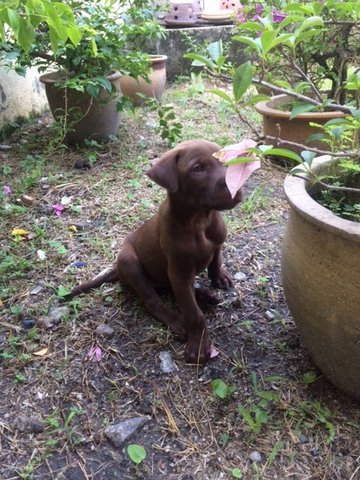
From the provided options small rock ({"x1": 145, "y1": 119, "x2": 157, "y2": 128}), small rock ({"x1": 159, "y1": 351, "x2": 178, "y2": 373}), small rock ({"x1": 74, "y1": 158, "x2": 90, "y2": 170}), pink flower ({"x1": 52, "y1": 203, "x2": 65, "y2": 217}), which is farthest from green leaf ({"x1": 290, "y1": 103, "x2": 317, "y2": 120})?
small rock ({"x1": 145, "y1": 119, "x2": 157, "y2": 128})

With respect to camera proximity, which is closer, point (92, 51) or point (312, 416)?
point (312, 416)

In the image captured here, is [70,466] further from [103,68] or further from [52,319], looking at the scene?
[103,68]

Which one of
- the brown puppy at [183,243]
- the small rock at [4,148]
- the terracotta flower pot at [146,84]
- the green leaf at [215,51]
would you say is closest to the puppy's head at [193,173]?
the brown puppy at [183,243]

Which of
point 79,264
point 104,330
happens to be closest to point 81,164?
point 79,264

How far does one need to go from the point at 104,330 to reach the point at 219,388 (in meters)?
0.62

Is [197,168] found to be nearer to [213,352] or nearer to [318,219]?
[318,219]

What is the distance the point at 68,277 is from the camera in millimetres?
2475

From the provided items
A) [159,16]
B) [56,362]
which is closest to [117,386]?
[56,362]

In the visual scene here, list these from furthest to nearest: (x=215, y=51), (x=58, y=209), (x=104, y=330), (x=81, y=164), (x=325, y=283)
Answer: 1. (x=81, y=164)
2. (x=58, y=209)
3. (x=104, y=330)
4. (x=325, y=283)
5. (x=215, y=51)

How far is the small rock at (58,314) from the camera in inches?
86.2

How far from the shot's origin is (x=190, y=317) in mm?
1963

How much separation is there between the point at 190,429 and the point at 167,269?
2.22 feet

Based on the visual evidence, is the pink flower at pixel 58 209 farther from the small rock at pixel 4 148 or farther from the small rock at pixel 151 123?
the small rock at pixel 151 123

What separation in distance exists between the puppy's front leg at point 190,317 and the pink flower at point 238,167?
29.8 inches
